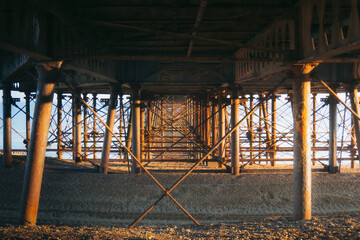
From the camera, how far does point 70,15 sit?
5.57 m

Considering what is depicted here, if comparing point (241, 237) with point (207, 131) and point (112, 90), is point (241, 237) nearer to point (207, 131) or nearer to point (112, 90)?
point (112, 90)

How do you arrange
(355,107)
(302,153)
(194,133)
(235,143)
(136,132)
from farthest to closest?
(194,133) → (235,143) → (136,132) → (355,107) → (302,153)

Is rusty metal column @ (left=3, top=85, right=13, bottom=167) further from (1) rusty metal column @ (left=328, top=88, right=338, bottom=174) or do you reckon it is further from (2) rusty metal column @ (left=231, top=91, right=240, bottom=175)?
(1) rusty metal column @ (left=328, top=88, right=338, bottom=174)

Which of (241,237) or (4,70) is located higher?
(4,70)

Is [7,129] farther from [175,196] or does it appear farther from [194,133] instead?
[194,133]

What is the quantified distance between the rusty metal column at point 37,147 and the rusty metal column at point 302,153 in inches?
183

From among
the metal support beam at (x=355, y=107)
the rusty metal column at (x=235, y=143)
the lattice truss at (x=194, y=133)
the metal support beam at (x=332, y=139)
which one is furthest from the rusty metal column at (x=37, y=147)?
the metal support beam at (x=332, y=139)

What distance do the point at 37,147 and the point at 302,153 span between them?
16.2 feet

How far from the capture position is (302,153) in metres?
5.75

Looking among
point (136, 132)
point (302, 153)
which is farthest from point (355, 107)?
point (136, 132)

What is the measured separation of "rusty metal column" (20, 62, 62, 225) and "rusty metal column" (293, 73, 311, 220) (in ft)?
15.3

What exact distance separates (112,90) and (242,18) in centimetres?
599

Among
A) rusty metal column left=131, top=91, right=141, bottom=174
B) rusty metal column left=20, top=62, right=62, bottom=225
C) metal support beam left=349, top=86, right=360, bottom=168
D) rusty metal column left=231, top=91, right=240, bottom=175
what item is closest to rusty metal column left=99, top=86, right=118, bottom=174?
rusty metal column left=131, top=91, right=141, bottom=174

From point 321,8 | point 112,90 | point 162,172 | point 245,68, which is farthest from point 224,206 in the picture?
point 321,8
